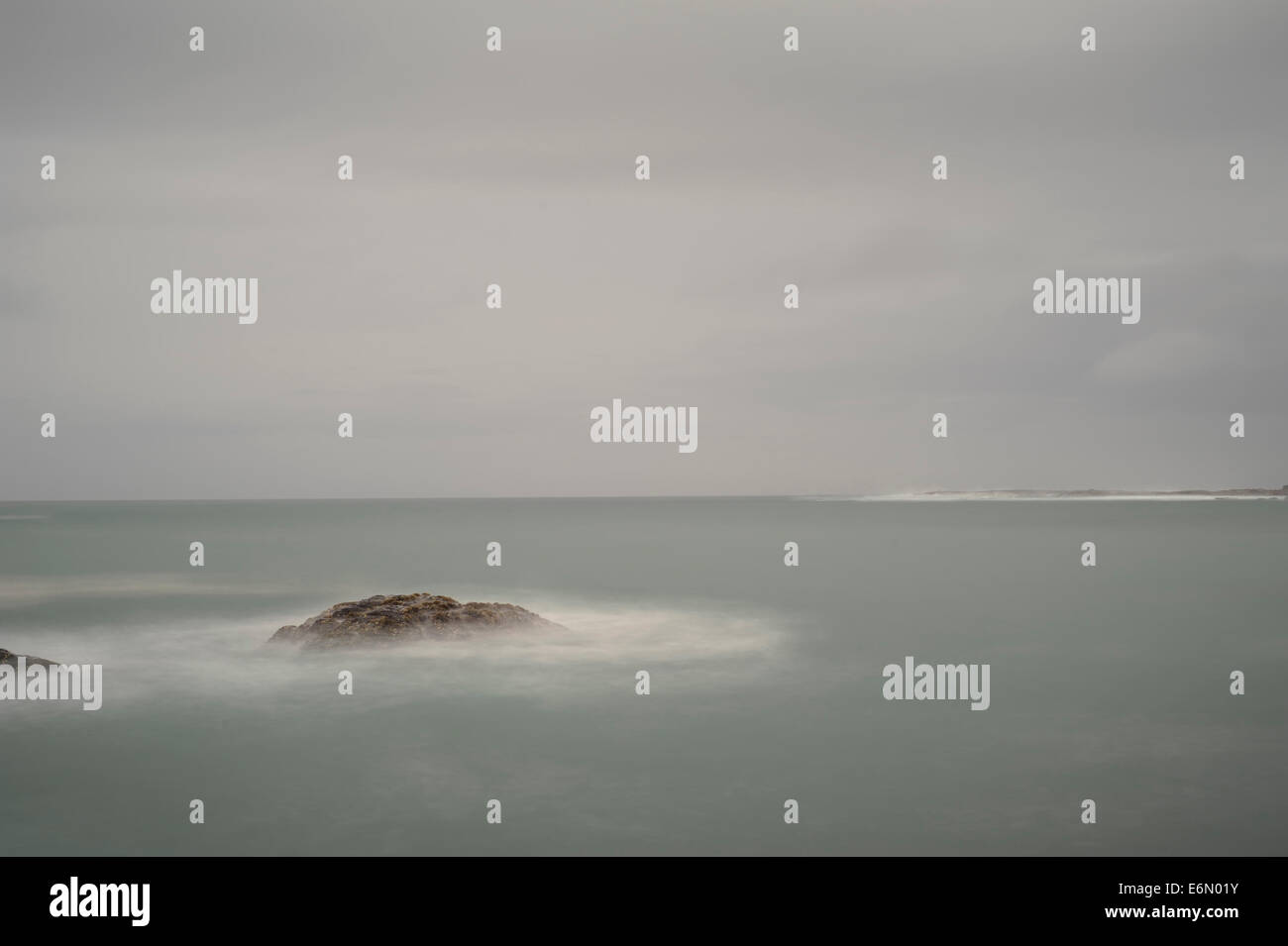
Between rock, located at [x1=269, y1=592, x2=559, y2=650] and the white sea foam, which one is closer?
the white sea foam

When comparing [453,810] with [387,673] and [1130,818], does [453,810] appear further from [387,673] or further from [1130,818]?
[1130,818]

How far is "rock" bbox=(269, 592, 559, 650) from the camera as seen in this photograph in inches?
873

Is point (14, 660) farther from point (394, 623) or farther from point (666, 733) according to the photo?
point (666, 733)

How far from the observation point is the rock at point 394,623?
72.7 ft

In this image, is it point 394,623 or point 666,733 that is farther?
point 394,623

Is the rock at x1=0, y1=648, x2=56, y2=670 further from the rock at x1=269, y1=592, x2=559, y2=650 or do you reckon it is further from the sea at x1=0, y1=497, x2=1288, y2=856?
the rock at x1=269, y1=592, x2=559, y2=650

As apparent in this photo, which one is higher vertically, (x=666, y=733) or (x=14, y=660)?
(x=14, y=660)

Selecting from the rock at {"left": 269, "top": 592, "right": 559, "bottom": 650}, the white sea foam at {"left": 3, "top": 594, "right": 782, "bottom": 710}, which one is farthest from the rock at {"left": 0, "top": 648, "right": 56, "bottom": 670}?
the rock at {"left": 269, "top": 592, "right": 559, "bottom": 650}

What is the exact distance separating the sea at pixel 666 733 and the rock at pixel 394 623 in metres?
0.48

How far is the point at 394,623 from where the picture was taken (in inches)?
885

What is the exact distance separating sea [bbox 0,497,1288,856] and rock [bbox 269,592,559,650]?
479 millimetres

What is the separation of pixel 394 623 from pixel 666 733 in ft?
27.5

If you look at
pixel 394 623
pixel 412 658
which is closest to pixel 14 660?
pixel 394 623
